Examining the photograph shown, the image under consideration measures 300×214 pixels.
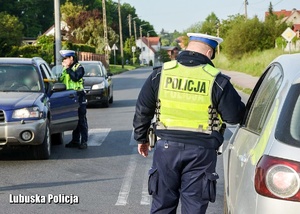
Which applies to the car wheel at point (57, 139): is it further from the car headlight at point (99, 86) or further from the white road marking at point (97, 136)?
the car headlight at point (99, 86)

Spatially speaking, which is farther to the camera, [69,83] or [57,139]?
[57,139]

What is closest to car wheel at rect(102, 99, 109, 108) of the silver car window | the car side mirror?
the car side mirror

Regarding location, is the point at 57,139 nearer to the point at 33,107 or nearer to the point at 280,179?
the point at 33,107

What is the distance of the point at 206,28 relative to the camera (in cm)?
10431

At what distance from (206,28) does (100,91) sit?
8598cm

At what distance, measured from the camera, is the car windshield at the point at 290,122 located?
3574 millimetres

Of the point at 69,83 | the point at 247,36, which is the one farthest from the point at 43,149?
Result: the point at 247,36

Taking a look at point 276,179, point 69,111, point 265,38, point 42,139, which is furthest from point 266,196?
point 265,38

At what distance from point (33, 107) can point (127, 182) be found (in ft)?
7.37

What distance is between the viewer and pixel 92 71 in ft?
70.0

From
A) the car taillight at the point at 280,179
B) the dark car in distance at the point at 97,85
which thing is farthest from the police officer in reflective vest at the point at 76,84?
the dark car in distance at the point at 97,85

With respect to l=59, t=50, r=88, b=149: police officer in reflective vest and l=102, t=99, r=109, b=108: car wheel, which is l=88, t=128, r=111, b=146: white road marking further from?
l=102, t=99, r=109, b=108: car wheel

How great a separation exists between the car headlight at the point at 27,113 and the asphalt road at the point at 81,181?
73 centimetres

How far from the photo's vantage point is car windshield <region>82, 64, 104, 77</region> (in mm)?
21188
